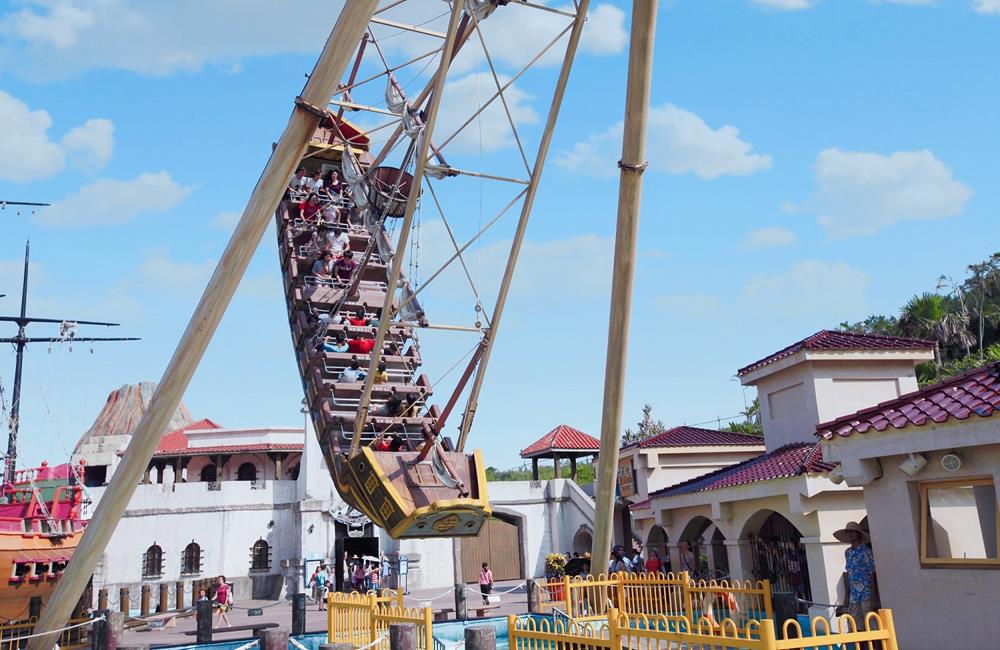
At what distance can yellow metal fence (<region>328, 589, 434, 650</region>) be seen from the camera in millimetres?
10118

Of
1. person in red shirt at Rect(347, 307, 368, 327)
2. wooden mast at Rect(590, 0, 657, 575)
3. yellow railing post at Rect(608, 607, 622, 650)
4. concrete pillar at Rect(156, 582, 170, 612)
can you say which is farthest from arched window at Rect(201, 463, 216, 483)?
yellow railing post at Rect(608, 607, 622, 650)

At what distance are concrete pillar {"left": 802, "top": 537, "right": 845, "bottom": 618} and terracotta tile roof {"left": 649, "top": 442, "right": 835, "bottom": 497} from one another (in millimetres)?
1277

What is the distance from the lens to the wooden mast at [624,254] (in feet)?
31.6

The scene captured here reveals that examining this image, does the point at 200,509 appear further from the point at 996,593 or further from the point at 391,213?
the point at 996,593

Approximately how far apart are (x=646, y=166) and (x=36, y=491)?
22.5 m

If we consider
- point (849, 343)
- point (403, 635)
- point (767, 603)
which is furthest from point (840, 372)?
point (403, 635)

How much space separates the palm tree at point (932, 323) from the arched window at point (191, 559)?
99.7 ft

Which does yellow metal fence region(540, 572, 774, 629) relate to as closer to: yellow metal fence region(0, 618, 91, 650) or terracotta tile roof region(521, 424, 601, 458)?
yellow metal fence region(0, 618, 91, 650)

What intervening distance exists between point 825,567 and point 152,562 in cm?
2457

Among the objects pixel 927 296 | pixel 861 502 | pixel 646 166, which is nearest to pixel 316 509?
pixel 861 502

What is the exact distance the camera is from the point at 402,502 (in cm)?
1182

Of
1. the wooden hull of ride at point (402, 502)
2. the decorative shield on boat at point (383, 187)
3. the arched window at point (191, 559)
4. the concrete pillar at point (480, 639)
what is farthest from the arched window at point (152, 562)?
the concrete pillar at point (480, 639)

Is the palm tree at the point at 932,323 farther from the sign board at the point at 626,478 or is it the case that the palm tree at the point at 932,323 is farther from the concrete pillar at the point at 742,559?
the concrete pillar at the point at 742,559

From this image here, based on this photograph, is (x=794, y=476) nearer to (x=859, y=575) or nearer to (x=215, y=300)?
(x=859, y=575)
